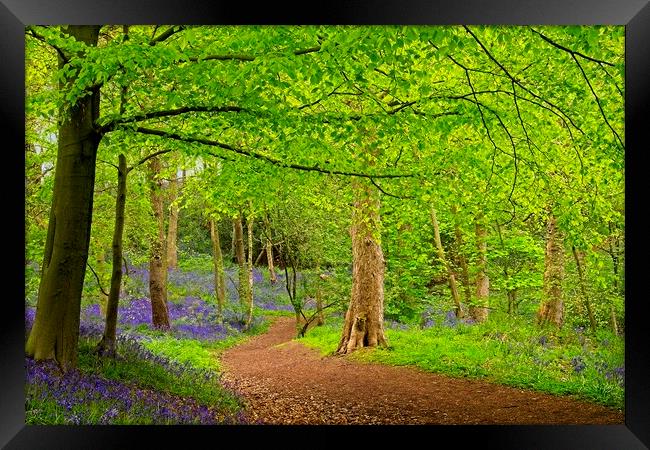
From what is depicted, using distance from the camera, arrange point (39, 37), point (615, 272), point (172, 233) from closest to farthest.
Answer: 1. point (39, 37)
2. point (615, 272)
3. point (172, 233)

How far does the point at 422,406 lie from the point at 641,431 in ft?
7.53

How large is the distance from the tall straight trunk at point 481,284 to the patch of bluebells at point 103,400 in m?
4.49

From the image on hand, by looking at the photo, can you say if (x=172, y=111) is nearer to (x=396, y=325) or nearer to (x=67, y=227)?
(x=67, y=227)

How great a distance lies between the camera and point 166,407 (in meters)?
4.97

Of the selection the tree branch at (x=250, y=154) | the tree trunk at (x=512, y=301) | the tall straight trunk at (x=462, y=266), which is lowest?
the tree trunk at (x=512, y=301)

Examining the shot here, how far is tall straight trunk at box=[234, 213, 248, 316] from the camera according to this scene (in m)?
8.53

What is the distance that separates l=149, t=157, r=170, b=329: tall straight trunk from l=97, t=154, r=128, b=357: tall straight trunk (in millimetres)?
1225

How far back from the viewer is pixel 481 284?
875cm

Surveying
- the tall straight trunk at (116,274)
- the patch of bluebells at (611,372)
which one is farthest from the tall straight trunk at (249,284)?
the patch of bluebells at (611,372)

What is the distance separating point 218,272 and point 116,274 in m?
2.50

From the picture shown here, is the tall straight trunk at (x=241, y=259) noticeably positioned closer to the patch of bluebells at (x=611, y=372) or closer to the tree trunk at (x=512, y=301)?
the tree trunk at (x=512, y=301)

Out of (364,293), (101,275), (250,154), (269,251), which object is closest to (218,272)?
(269,251)
